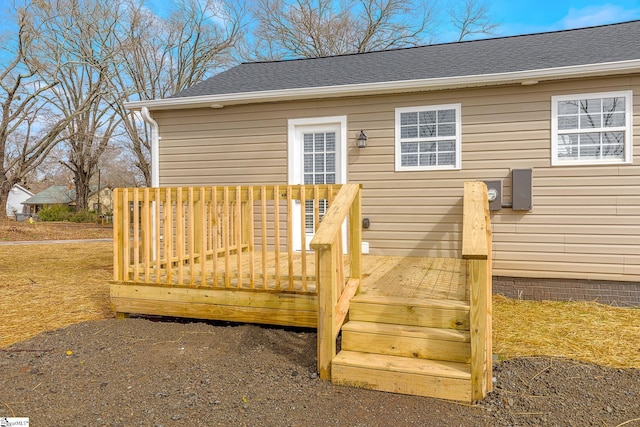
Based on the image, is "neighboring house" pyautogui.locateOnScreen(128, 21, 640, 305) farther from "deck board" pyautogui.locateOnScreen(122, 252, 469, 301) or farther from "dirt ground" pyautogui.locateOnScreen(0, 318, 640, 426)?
"dirt ground" pyautogui.locateOnScreen(0, 318, 640, 426)

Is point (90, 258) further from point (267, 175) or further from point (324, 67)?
point (324, 67)

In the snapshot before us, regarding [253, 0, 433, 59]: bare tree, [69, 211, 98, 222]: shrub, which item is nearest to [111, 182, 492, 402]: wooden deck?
[253, 0, 433, 59]: bare tree

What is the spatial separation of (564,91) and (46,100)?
22079 mm

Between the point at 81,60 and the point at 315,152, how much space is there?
1873cm

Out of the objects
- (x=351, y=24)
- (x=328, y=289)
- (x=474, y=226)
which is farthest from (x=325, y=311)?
(x=351, y=24)

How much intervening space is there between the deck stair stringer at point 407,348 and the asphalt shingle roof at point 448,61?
3.55 meters

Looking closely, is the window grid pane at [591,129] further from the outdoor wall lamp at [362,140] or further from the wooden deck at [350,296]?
the outdoor wall lamp at [362,140]

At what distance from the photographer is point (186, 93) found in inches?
259

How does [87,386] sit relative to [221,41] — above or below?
below

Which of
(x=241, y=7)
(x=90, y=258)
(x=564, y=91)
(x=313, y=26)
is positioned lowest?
(x=90, y=258)

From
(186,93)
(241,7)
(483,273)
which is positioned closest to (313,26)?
(241,7)

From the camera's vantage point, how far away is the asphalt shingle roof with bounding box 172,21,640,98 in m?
5.32

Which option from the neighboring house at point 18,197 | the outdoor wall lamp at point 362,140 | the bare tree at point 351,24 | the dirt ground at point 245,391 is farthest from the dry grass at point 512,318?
the neighboring house at point 18,197

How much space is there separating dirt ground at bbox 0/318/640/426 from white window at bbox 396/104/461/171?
3.02m
